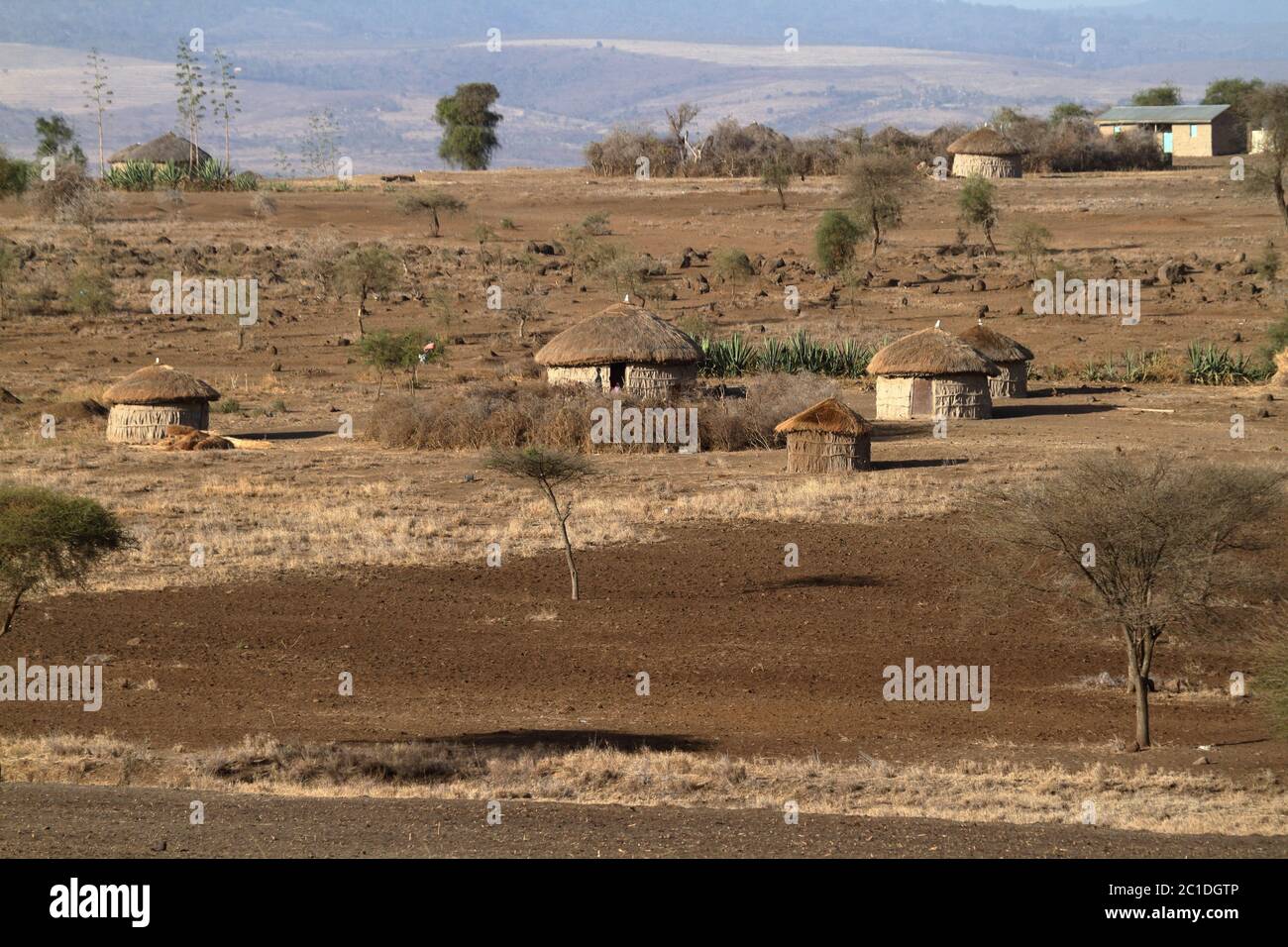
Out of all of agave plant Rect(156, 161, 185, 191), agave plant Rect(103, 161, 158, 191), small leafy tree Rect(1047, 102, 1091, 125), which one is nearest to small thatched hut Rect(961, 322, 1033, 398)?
agave plant Rect(156, 161, 185, 191)

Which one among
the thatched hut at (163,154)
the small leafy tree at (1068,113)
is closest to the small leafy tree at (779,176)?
the small leafy tree at (1068,113)

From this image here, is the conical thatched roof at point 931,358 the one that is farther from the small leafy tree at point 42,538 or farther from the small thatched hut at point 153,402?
the small leafy tree at point 42,538

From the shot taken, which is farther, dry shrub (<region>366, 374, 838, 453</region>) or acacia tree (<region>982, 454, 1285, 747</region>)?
dry shrub (<region>366, 374, 838, 453</region>)

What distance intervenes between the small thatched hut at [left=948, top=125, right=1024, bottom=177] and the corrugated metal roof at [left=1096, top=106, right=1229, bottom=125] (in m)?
15.2

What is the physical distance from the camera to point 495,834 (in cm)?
1017

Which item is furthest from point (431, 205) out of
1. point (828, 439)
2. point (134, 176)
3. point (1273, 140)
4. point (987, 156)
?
point (828, 439)

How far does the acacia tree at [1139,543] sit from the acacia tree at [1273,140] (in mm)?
38795

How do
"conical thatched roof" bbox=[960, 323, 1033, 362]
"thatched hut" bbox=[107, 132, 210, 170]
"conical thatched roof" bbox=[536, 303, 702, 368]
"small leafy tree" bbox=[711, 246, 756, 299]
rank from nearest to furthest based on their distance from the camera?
"conical thatched roof" bbox=[536, 303, 702, 368]
"conical thatched roof" bbox=[960, 323, 1033, 362]
"small leafy tree" bbox=[711, 246, 756, 299]
"thatched hut" bbox=[107, 132, 210, 170]

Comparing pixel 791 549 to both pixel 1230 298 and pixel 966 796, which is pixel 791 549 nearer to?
pixel 966 796

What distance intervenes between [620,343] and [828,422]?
7566mm

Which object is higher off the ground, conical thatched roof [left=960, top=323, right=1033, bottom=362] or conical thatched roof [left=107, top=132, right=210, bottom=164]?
conical thatched roof [left=107, top=132, right=210, bottom=164]

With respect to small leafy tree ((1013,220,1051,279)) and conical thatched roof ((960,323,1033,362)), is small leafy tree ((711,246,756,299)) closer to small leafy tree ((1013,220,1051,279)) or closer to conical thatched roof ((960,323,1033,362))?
small leafy tree ((1013,220,1051,279))

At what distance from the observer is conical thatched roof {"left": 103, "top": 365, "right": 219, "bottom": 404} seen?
30.1 metres

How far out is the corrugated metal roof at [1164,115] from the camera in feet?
262
